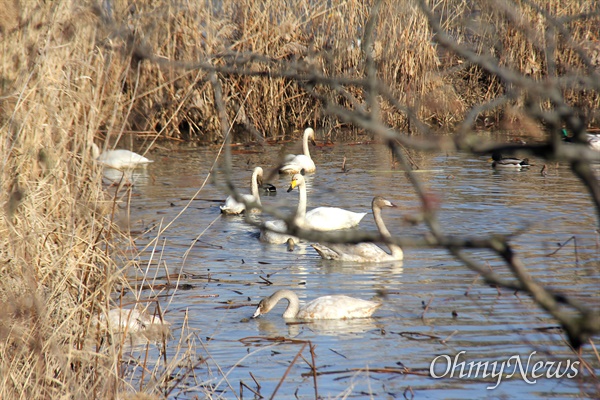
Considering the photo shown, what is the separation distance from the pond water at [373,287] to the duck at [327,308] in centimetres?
8

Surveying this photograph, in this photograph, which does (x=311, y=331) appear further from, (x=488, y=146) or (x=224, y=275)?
(x=488, y=146)

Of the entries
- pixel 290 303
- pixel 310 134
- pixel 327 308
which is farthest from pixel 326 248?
pixel 310 134

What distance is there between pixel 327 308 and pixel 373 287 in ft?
4.22

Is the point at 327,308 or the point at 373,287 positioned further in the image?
the point at 373,287

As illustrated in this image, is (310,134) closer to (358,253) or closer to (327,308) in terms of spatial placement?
(358,253)

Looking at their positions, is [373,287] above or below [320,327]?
below

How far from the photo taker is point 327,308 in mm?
6363

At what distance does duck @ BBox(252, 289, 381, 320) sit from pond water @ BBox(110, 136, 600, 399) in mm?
80

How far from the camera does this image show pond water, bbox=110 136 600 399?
16.5 ft

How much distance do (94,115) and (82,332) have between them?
96 centimetres

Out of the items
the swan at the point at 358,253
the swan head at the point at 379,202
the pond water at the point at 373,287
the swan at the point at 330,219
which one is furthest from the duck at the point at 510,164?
the swan at the point at 358,253

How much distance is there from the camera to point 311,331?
245 inches

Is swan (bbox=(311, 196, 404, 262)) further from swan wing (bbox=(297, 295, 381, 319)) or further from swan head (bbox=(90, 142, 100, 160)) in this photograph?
swan head (bbox=(90, 142, 100, 160))

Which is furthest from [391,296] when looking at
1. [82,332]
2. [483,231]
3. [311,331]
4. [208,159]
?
[208,159]
